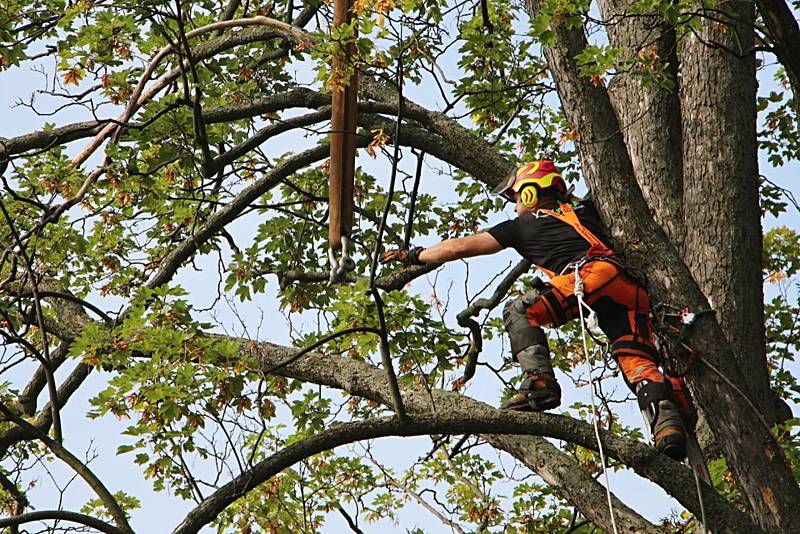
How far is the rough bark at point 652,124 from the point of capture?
18.3ft

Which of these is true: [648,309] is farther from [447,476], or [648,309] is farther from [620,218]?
[447,476]

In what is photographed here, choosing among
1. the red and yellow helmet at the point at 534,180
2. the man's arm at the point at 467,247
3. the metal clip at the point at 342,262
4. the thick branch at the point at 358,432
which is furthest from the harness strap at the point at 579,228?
the metal clip at the point at 342,262

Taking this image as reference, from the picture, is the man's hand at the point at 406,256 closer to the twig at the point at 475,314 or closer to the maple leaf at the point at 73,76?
the twig at the point at 475,314

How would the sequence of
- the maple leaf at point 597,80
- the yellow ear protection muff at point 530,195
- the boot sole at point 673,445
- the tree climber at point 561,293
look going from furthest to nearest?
the yellow ear protection muff at point 530,195 < the maple leaf at point 597,80 < the tree climber at point 561,293 < the boot sole at point 673,445

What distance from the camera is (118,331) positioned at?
507 cm

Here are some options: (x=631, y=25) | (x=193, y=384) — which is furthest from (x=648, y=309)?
(x=193, y=384)

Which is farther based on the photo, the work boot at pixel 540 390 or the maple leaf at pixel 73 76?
the maple leaf at pixel 73 76

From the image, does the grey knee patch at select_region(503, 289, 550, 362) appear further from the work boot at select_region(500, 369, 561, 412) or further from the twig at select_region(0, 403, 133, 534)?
the twig at select_region(0, 403, 133, 534)

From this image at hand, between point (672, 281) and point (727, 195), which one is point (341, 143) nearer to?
point (672, 281)

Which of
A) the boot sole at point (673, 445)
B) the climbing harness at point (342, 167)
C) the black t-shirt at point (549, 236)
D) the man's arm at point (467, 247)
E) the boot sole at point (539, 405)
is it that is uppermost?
the man's arm at point (467, 247)

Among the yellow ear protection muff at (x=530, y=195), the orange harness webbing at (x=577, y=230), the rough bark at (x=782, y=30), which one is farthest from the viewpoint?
the yellow ear protection muff at (x=530, y=195)

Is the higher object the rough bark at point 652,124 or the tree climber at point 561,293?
the rough bark at point 652,124

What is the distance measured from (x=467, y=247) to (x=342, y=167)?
1788 millimetres

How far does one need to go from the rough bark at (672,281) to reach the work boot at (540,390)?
67 centimetres
